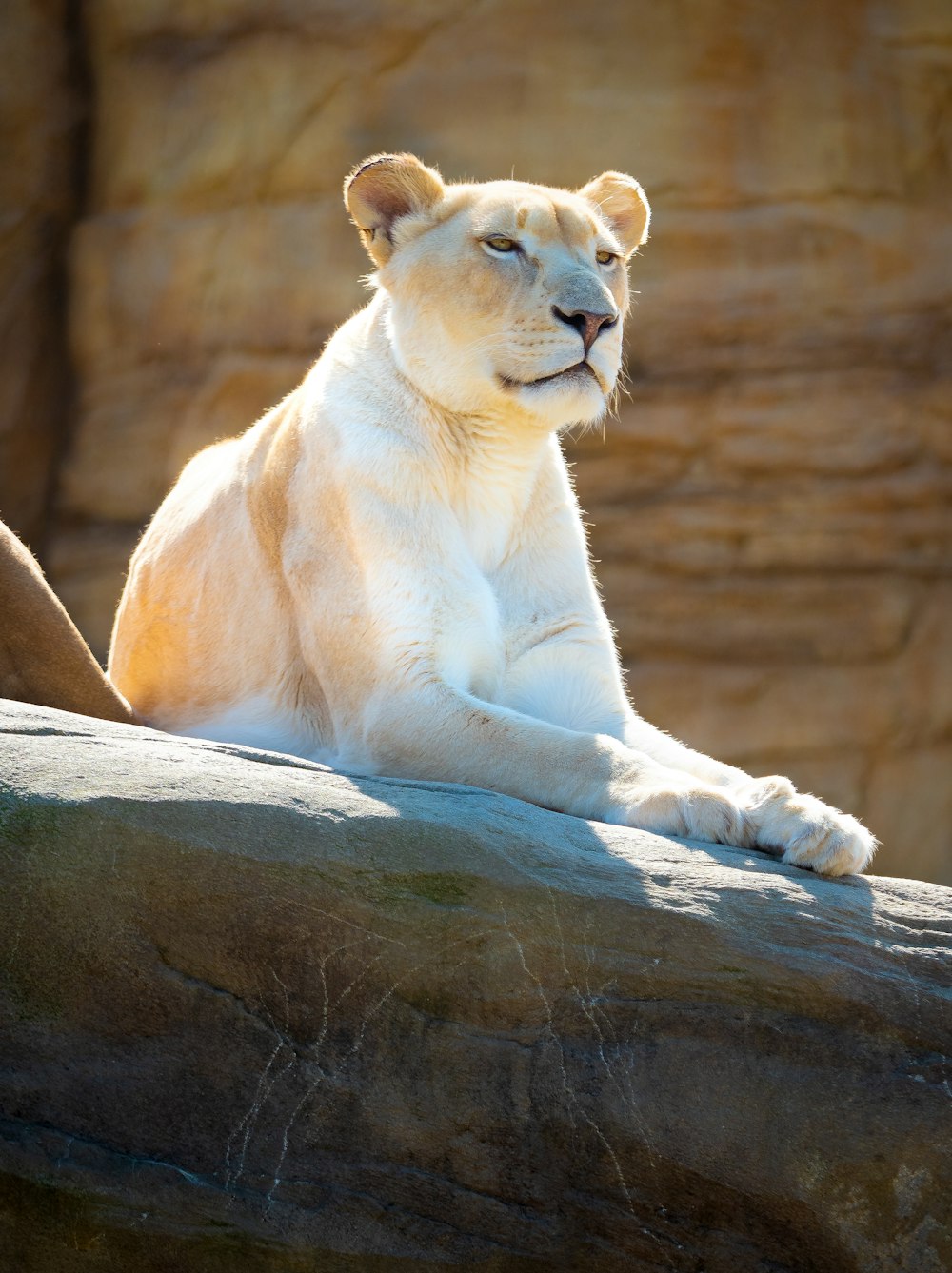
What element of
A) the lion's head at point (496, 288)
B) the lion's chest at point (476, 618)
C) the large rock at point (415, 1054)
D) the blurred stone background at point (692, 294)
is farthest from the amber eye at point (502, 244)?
the blurred stone background at point (692, 294)

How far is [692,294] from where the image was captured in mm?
8172

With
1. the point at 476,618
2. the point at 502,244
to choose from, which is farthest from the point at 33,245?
the point at 476,618

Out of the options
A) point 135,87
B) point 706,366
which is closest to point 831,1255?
point 706,366

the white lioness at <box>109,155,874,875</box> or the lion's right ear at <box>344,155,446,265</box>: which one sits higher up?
the lion's right ear at <box>344,155,446,265</box>

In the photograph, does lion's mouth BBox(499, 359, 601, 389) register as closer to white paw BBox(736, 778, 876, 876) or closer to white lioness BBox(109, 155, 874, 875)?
white lioness BBox(109, 155, 874, 875)

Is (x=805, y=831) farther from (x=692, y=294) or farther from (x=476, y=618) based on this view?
(x=692, y=294)

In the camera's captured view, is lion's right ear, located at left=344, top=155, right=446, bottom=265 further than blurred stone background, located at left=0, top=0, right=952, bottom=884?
No

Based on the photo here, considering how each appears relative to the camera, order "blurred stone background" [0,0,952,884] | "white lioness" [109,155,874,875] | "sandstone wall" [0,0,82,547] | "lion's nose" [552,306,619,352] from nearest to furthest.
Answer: "white lioness" [109,155,874,875]
"lion's nose" [552,306,619,352]
"blurred stone background" [0,0,952,884]
"sandstone wall" [0,0,82,547]

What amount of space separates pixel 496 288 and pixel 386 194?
0.54 metres

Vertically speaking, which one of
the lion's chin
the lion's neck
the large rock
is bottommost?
the large rock

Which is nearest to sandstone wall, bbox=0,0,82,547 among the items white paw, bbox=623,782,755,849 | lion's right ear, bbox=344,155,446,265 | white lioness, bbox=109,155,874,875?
white lioness, bbox=109,155,874,875

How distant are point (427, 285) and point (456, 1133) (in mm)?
2430

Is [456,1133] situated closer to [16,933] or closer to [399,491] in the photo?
[16,933]

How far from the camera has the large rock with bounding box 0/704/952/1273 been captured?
8.38 feet
